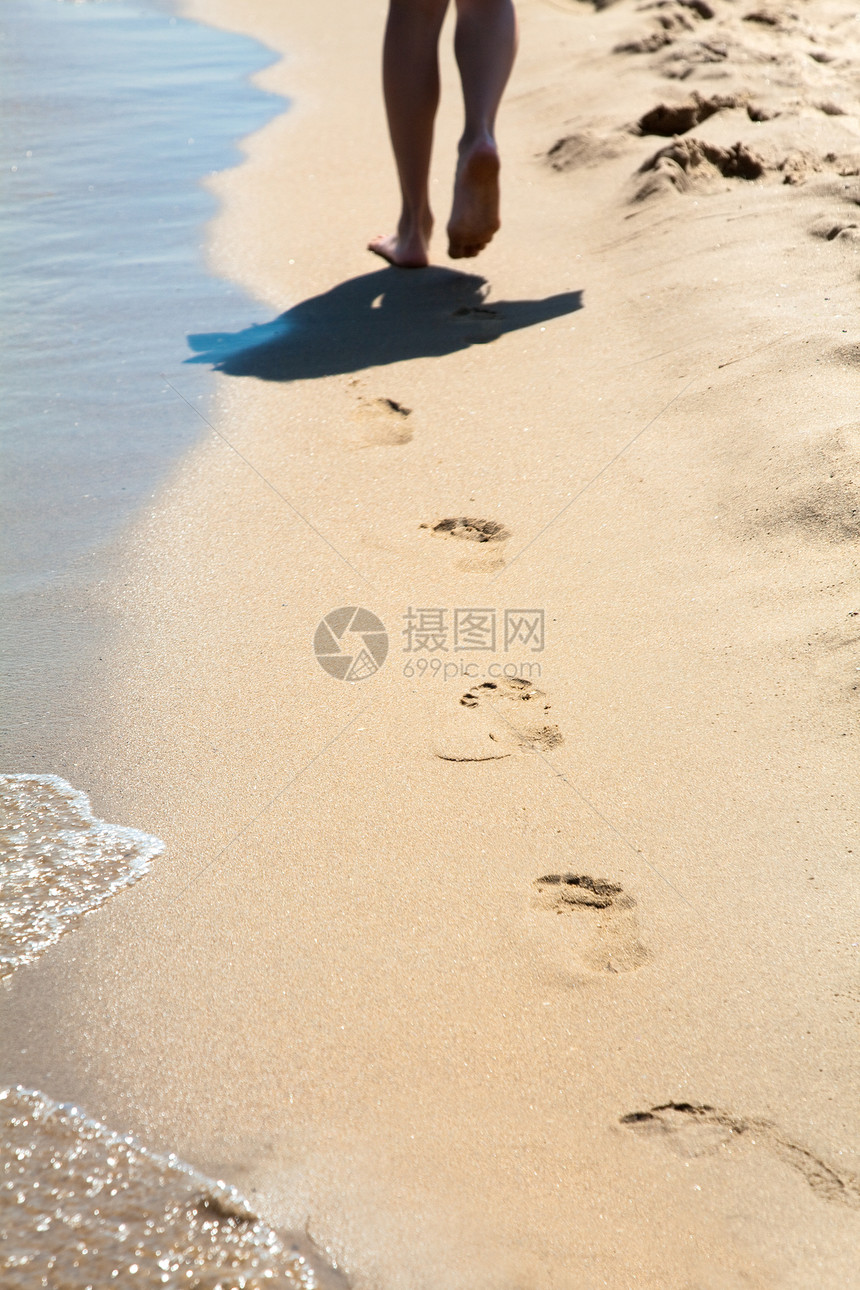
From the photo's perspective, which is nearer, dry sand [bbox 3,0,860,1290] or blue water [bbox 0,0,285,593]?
dry sand [bbox 3,0,860,1290]

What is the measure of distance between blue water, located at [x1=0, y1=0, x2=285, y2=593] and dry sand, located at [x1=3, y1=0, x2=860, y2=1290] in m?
0.18

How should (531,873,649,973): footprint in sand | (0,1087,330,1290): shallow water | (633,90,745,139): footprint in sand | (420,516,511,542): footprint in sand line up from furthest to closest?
(633,90,745,139): footprint in sand
(420,516,511,542): footprint in sand
(531,873,649,973): footprint in sand
(0,1087,330,1290): shallow water

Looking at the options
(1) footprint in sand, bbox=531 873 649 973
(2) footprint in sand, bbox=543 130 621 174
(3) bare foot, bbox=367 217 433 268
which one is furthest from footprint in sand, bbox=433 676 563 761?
(2) footprint in sand, bbox=543 130 621 174

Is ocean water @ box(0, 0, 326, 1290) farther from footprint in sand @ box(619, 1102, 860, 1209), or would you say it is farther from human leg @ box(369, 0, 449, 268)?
human leg @ box(369, 0, 449, 268)

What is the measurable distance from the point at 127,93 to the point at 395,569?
4.01 metres

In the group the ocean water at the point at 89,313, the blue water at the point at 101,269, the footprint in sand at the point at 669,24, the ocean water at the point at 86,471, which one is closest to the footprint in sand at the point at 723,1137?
the ocean water at the point at 86,471

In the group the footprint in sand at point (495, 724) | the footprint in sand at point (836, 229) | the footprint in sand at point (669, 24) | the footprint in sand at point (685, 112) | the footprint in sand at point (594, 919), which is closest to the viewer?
the footprint in sand at point (594, 919)

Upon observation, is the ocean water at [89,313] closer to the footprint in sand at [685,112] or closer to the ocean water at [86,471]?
the ocean water at [86,471]

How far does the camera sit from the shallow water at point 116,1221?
110 cm

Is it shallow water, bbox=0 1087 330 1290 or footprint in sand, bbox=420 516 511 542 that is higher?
footprint in sand, bbox=420 516 511 542

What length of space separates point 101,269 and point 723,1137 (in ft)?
9.97

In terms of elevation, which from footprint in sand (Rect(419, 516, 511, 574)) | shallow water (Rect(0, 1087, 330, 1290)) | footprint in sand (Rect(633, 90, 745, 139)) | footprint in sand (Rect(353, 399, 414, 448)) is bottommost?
shallow water (Rect(0, 1087, 330, 1290))

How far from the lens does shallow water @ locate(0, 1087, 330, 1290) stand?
110 cm

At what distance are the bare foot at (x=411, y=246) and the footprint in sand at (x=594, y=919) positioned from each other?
7.30ft
